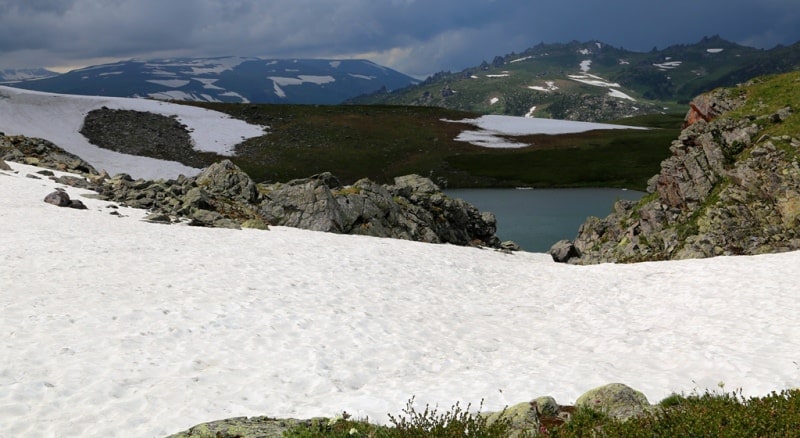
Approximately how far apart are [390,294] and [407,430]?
12579 mm

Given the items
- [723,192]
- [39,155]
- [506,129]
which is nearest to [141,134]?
[39,155]

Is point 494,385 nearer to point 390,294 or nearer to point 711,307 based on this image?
point 390,294

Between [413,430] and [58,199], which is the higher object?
[413,430]

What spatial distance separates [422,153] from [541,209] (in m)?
45.4

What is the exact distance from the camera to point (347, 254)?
1029 inches

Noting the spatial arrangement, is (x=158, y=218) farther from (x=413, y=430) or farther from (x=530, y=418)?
(x=530, y=418)

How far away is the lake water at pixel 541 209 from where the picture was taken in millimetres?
59438

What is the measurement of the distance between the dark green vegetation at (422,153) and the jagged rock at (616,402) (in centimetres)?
9018

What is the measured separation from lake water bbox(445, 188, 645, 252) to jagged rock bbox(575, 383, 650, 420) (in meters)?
45.8

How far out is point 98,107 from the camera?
115500mm

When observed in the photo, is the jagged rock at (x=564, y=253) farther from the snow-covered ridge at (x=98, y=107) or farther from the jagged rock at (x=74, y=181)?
the snow-covered ridge at (x=98, y=107)

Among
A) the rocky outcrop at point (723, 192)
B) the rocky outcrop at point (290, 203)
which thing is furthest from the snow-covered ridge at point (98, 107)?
the rocky outcrop at point (723, 192)

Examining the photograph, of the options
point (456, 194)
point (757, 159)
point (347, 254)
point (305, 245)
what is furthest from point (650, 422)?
point (456, 194)

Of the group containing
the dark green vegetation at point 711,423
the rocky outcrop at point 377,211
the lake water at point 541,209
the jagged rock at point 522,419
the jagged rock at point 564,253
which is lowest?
the lake water at point 541,209
